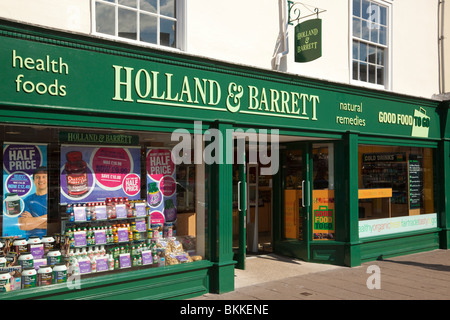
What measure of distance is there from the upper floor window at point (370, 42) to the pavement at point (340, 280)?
410 centimetres

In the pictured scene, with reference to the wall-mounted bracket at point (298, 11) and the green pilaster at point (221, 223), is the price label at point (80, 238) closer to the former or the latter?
the green pilaster at point (221, 223)

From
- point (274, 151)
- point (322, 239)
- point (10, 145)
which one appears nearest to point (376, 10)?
point (274, 151)

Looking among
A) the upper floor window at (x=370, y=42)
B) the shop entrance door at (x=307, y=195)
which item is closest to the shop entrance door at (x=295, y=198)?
the shop entrance door at (x=307, y=195)

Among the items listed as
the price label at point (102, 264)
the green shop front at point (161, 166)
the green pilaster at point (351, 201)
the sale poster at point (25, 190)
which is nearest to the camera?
the green shop front at point (161, 166)

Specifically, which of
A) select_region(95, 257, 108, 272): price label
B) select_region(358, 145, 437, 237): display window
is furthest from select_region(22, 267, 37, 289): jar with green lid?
select_region(358, 145, 437, 237): display window

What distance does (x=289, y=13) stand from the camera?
8008 millimetres

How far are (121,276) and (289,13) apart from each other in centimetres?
551

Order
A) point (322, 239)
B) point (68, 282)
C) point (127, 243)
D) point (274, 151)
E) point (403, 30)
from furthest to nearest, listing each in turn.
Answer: point (403, 30)
point (274, 151)
point (322, 239)
point (127, 243)
point (68, 282)

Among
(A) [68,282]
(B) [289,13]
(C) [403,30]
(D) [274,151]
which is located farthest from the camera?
(C) [403,30]

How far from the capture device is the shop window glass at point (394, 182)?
932cm

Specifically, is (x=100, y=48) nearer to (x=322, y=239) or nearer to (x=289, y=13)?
(x=289, y=13)

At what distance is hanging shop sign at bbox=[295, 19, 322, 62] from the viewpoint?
7660 millimetres

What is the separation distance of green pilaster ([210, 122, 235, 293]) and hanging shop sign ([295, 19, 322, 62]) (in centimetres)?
221

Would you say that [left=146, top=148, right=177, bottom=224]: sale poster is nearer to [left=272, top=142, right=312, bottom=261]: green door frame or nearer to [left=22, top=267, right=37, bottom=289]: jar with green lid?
[left=22, top=267, right=37, bottom=289]: jar with green lid
